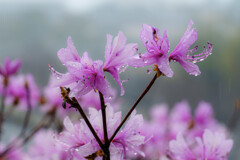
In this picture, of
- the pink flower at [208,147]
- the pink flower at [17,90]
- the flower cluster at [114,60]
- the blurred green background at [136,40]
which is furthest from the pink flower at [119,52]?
the blurred green background at [136,40]

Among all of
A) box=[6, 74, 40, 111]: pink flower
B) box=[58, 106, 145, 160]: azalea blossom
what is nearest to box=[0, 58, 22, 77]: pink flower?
box=[6, 74, 40, 111]: pink flower

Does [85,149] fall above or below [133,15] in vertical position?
above

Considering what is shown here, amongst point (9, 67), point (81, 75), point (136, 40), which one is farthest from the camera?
point (136, 40)

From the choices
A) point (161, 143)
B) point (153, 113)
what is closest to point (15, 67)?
point (161, 143)

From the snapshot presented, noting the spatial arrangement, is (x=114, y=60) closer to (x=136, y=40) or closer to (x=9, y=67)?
(x=9, y=67)

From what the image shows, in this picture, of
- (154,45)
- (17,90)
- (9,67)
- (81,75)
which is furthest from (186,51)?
(17,90)

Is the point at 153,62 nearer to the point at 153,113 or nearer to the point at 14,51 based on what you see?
the point at 153,113
